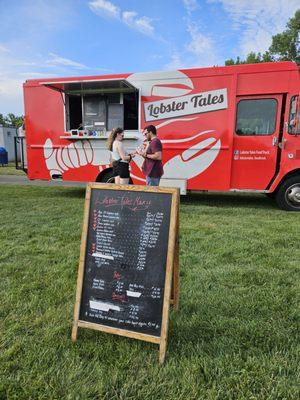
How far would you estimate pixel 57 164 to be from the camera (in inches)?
326

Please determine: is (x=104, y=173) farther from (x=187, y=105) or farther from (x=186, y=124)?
(x=187, y=105)

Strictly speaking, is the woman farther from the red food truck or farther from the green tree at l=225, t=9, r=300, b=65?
the green tree at l=225, t=9, r=300, b=65

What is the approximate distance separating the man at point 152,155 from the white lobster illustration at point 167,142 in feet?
6.07

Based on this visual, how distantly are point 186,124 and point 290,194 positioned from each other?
9.37 ft

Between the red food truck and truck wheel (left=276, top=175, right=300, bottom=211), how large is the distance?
21 millimetres

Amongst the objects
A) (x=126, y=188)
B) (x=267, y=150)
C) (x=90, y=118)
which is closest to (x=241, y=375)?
(x=126, y=188)

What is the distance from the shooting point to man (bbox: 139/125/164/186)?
5.52 m

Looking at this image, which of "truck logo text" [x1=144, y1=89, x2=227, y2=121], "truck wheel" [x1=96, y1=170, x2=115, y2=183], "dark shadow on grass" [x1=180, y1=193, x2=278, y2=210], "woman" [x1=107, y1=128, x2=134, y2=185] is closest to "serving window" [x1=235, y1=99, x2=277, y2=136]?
"truck logo text" [x1=144, y1=89, x2=227, y2=121]

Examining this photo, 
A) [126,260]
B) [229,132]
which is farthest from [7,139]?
[126,260]

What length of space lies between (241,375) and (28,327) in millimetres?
1698

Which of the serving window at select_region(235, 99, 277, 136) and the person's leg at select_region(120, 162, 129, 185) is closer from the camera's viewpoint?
the person's leg at select_region(120, 162, 129, 185)

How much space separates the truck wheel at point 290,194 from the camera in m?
7.13

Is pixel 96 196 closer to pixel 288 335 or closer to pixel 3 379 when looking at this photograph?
pixel 3 379

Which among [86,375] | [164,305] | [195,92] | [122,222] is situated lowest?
[86,375]
